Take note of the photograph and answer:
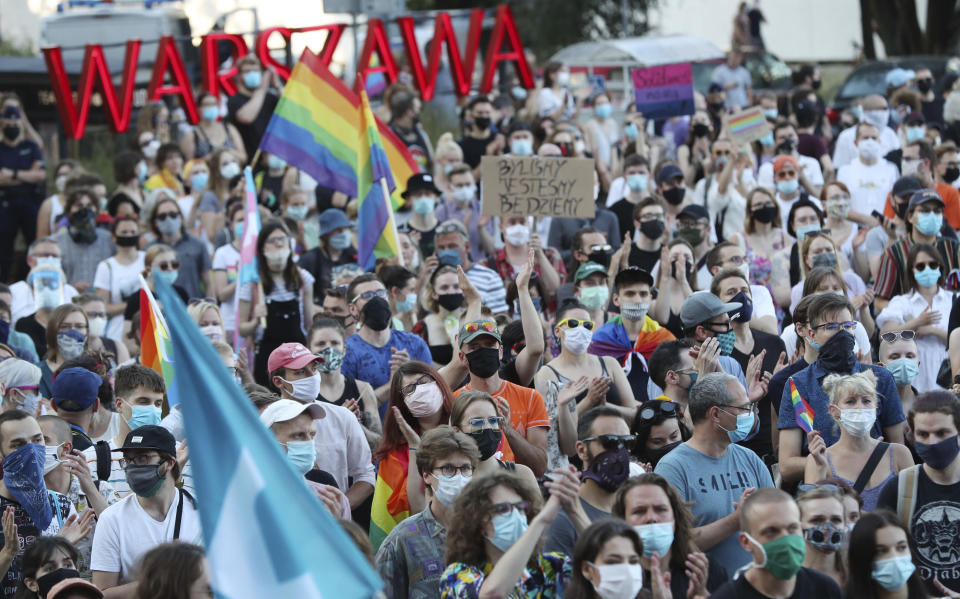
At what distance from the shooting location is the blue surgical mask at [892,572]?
5977 mm

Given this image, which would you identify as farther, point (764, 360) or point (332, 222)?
point (332, 222)

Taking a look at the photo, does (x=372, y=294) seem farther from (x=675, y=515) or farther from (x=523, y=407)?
(x=675, y=515)

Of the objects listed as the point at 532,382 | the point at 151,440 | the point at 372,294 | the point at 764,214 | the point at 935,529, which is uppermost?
the point at 151,440

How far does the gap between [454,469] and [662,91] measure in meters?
10.6

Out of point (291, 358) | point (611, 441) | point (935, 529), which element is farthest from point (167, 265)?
point (935, 529)

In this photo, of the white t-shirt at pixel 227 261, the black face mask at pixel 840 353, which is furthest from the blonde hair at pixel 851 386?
the white t-shirt at pixel 227 261

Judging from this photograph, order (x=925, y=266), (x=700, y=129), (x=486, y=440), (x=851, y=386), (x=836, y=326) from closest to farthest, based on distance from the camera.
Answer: (x=486, y=440)
(x=851, y=386)
(x=836, y=326)
(x=925, y=266)
(x=700, y=129)

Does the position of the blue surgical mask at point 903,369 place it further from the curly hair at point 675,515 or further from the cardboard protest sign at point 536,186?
the cardboard protest sign at point 536,186

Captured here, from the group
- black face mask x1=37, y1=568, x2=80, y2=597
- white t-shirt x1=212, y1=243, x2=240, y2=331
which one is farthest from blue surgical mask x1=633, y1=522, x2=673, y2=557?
white t-shirt x1=212, y1=243, x2=240, y2=331

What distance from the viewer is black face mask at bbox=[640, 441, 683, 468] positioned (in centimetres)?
762

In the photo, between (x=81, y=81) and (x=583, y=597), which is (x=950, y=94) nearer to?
(x=81, y=81)

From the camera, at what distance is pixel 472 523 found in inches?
234

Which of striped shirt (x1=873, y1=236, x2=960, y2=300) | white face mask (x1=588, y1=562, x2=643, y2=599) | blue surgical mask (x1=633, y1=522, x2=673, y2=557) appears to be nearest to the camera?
white face mask (x1=588, y1=562, x2=643, y2=599)

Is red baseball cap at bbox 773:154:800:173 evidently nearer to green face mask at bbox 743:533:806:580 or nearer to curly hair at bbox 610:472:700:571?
curly hair at bbox 610:472:700:571
